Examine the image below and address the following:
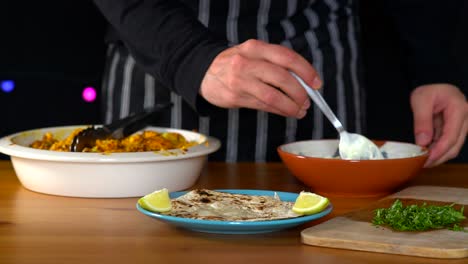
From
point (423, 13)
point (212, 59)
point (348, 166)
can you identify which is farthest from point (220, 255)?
point (423, 13)

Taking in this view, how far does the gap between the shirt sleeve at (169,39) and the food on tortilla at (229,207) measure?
0.45 meters

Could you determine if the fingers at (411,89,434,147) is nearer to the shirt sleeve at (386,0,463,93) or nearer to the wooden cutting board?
the shirt sleeve at (386,0,463,93)

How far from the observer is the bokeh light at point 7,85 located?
277 cm

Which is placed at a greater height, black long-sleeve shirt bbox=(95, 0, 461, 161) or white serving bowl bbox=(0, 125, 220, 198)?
black long-sleeve shirt bbox=(95, 0, 461, 161)

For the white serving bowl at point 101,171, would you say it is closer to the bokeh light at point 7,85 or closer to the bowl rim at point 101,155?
the bowl rim at point 101,155

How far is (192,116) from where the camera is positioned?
2.25 m

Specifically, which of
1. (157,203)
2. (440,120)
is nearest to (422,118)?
(440,120)

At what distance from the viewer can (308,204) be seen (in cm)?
129

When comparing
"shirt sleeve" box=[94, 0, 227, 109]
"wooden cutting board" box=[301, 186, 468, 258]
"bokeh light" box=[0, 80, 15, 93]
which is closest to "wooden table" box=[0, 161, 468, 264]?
"wooden cutting board" box=[301, 186, 468, 258]

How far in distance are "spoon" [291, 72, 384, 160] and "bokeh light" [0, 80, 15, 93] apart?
1378mm

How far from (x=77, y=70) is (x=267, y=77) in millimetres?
1322

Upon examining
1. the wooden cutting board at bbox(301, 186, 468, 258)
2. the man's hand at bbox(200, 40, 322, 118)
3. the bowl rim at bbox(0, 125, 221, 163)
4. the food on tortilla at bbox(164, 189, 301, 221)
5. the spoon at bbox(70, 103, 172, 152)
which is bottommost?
the wooden cutting board at bbox(301, 186, 468, 258)

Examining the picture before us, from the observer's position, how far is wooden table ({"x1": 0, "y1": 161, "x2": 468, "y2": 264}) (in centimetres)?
116

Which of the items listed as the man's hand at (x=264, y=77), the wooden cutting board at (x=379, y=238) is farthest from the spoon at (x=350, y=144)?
the wooden cutting board at (x=379, y=238)
